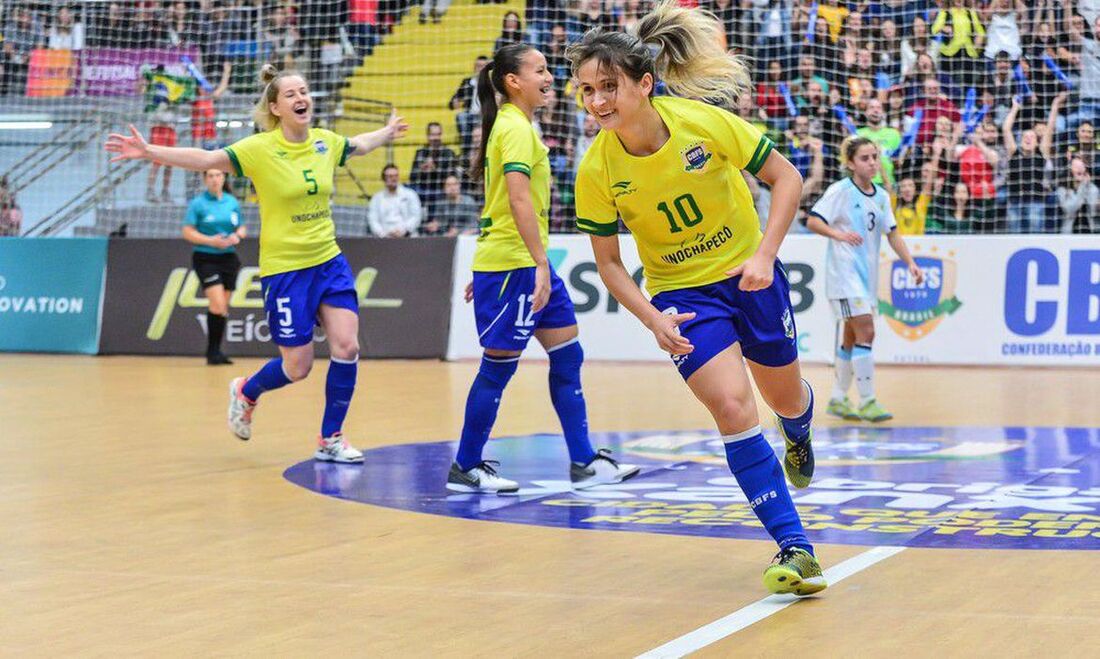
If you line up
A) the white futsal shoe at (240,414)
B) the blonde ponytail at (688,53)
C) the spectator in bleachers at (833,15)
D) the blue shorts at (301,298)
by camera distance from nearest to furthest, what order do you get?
the blonde ponytail at (688,53), the blue shorts at (301,298), the white futsal shoe at (240,414), the spectator in bleachers at (833,15)

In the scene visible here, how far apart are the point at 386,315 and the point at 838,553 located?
11.9 meters

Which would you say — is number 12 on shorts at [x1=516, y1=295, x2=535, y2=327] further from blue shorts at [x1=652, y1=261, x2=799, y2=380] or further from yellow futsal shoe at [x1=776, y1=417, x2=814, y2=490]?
blue shorts at [x1=652, y1=261, x2=799, y2=380]

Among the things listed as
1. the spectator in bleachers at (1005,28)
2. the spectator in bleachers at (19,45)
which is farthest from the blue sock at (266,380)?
the spectator in bleachers at (19,45)

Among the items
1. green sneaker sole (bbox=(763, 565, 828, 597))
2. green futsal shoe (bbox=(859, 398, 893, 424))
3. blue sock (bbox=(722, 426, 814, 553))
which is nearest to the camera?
green sneaker sole (bbox=(763, 565, 828, 597))

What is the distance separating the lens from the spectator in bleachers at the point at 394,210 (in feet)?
59.1

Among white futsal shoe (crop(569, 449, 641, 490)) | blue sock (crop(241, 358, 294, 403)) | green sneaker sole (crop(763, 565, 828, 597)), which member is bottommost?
white futsal shoe (crop(569, 449, 641, 490))

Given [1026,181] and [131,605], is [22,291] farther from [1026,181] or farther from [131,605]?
[131,605]

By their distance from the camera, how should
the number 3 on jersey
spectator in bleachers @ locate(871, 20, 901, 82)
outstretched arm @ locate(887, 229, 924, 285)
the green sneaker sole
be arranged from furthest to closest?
1. spectator in bleachers @ locate(871, 20, 901, 82)
2. outstretched arm @ locate(887, 229, 924, 285)
3. the number 3 on jersey
4. the green sneaker sole

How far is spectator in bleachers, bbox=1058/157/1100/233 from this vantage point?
52.7ft

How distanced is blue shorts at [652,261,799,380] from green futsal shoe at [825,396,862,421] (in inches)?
208

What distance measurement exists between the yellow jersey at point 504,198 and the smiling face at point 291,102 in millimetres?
1574

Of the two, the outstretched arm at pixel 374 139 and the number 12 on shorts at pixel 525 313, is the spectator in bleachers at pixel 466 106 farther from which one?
the number 12 on shorts at pixel 525 313

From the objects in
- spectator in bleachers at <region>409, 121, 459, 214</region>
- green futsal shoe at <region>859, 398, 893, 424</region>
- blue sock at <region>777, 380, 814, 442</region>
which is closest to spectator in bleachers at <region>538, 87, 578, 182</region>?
spectator in bleachers at <region>409, 121, 459, 214</region>

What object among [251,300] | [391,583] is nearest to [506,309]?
[391,583]
